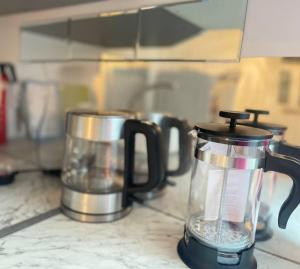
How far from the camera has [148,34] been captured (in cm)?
93

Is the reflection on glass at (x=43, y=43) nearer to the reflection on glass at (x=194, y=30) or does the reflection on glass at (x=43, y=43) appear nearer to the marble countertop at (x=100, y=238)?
the reflection on glass at (x=194, y=30)

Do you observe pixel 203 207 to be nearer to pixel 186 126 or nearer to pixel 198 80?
pixel 186 126

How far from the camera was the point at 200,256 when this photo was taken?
45 centimetres

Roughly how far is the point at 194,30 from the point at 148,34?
0.15m

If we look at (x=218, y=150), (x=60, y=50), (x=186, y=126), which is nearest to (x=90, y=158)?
(x=186, y=126)

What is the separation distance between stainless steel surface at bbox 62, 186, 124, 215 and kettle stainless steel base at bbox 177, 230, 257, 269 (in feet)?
0.60

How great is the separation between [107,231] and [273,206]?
0.36 meters

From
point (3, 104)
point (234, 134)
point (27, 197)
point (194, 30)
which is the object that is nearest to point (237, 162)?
point (234, 134)

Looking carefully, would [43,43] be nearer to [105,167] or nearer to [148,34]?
[148,34]

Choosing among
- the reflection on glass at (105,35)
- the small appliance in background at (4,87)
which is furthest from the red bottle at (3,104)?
the reflection on glass at (105,35)

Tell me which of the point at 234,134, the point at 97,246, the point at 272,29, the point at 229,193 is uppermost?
the point at 272,29

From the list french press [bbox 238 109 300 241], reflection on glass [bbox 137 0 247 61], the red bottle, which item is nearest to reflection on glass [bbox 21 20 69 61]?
the red bottle

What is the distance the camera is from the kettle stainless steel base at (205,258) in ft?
1.45

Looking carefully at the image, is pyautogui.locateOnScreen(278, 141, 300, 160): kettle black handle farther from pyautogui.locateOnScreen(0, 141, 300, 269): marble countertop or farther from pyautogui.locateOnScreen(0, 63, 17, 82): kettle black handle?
pyautogui.locateOnScreen(0, 63, 17, 82): kettle black handle
